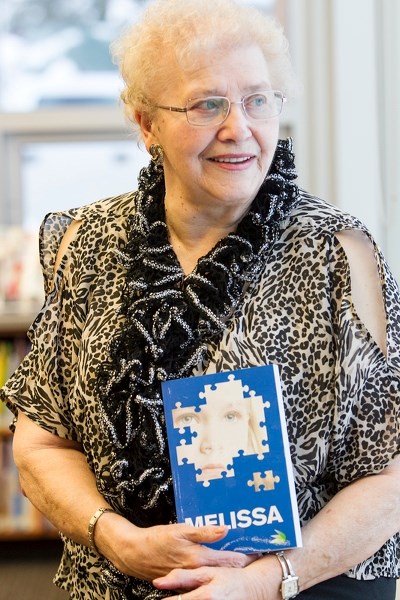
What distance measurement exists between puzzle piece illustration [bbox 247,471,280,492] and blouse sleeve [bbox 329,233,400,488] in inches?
6.6

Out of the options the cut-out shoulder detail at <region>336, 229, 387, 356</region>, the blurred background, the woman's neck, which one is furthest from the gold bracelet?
the blurred background

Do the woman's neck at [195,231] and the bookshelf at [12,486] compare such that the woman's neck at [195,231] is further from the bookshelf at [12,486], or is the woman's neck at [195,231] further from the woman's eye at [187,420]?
the bookshelf at [12,486]

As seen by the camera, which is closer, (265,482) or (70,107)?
(265,482)

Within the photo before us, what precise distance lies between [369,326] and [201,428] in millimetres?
335

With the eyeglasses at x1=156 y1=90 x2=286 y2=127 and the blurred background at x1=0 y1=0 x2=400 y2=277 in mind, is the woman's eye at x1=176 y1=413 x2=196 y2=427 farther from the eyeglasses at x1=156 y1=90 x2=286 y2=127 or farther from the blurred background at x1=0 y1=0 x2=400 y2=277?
the blurred background at x1=0 y1=0 x2=400 y2=277

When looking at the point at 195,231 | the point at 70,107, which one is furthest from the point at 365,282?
the point at 70,107

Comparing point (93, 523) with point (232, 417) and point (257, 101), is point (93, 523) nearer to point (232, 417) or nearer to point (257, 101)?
point (232, 417)

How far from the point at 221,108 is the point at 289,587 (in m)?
0.79

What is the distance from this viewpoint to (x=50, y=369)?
1893 mm

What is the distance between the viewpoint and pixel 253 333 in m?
1.70

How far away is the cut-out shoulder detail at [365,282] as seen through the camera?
1.68 metres

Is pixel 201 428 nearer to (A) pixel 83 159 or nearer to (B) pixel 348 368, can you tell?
(B) pixel 348 368

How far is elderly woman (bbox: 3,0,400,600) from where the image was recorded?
1.66 m

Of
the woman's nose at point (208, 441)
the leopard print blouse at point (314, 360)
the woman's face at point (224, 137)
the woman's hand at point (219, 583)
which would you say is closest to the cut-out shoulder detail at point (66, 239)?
the leopard print blouse at point (314, 360)
